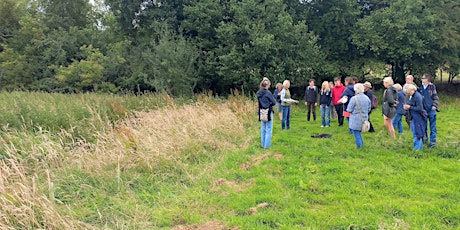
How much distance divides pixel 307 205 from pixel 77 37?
26.3m

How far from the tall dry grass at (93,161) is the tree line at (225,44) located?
8.28 metres

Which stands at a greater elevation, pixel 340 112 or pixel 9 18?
pixel 9 18

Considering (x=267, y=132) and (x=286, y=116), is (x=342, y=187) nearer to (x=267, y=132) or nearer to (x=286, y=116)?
(x=267, y=132)

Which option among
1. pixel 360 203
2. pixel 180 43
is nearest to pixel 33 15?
pixel 180 43

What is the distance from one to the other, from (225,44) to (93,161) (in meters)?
15.5

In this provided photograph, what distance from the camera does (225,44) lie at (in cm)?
2031

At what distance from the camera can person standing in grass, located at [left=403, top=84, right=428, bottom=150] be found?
7.18 metres

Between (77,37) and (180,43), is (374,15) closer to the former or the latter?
(180,43)

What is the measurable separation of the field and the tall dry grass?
0.07ft

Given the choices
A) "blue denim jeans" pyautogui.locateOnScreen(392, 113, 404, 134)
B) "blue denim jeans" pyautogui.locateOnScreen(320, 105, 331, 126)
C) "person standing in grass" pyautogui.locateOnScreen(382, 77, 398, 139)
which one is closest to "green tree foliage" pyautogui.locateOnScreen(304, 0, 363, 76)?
"blue denim jeans" pyautogui.locateOnScreen(320, 105, 331, 126)

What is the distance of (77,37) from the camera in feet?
85.5

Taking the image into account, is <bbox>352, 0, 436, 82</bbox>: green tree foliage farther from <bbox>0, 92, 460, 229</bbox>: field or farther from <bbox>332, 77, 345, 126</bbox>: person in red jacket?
<bbox>0, 92, 460, 229</bbox>: field

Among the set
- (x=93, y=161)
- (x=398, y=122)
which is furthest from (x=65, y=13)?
(x=398, y=122)

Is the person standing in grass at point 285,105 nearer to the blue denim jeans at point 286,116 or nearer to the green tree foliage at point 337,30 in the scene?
the blue denim jeans at point 286,116
